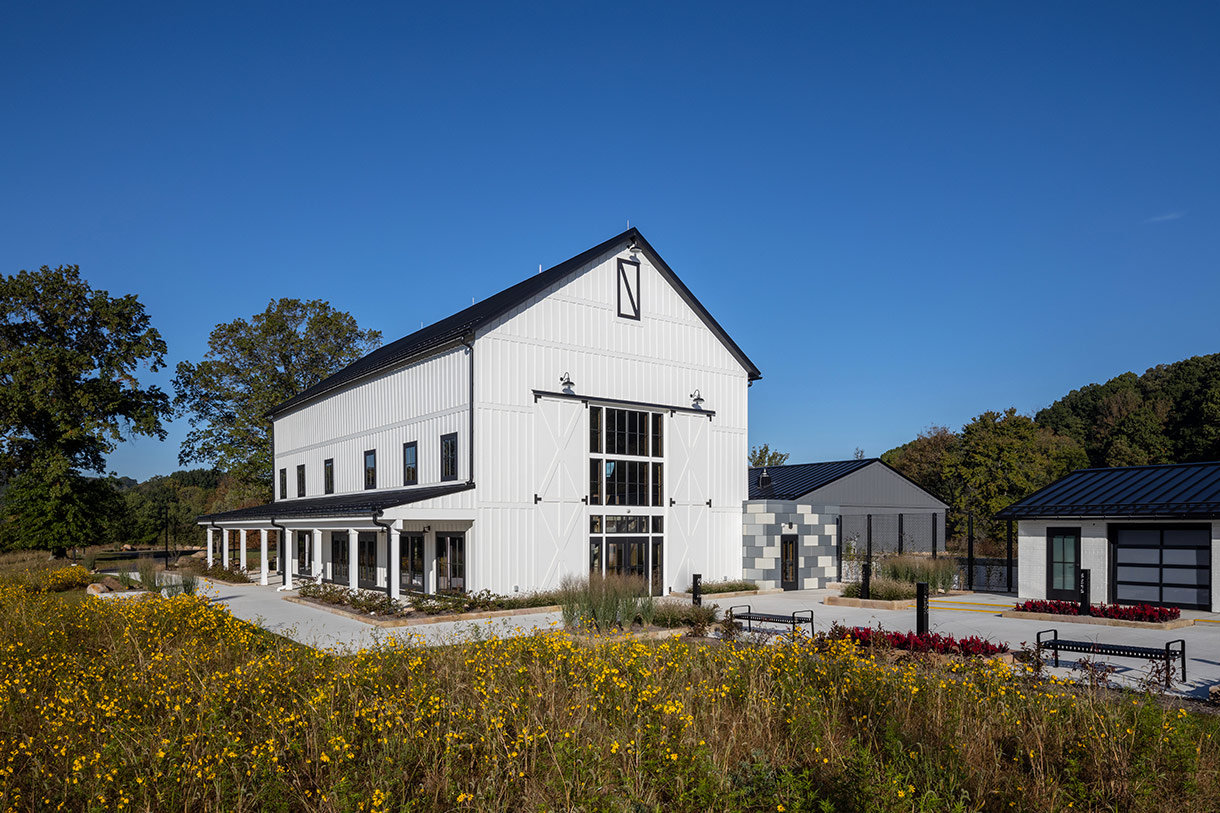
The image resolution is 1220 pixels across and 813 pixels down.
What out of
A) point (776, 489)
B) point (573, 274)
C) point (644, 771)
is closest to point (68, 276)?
point (573, 274)

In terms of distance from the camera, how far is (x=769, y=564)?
28062mm

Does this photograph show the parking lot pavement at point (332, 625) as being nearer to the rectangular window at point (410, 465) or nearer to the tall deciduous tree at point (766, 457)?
the rectangular window at point (410, 465)

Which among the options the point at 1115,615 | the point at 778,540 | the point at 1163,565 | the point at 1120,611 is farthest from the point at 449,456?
the point at 1163,565

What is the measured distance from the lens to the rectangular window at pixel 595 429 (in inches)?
996

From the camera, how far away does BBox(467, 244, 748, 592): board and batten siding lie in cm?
2316

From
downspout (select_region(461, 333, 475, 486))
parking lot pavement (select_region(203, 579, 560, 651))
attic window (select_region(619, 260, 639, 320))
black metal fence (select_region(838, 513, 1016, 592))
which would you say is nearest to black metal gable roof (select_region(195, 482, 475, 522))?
downspout (select_region(461, 333, 475, 486))

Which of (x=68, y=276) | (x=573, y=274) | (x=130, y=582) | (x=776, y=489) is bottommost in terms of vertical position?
(x=130, y=582)

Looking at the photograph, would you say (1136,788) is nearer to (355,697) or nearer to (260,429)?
(355,697)

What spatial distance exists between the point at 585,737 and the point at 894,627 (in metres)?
12.8

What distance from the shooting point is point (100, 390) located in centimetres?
4094

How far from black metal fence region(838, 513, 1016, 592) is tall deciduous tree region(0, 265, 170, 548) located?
33.5 metres

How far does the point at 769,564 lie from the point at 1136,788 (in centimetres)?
2259

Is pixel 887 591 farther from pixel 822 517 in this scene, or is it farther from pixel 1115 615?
pixel 822 517

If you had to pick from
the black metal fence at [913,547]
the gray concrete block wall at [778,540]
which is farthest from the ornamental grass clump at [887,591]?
the gray concrete block wall at [778,540]
